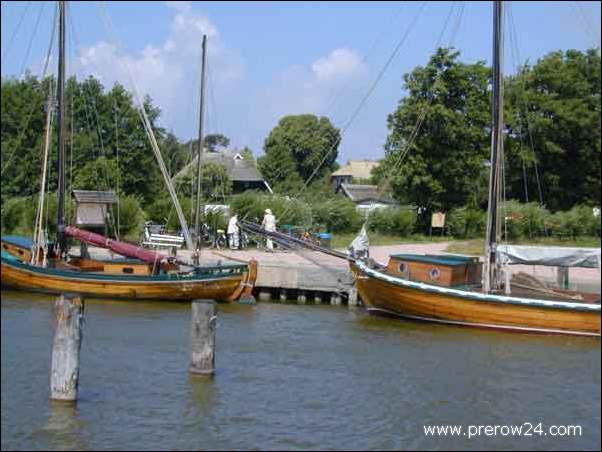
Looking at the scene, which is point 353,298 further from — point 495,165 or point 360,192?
point 360,192

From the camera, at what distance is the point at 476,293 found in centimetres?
2445

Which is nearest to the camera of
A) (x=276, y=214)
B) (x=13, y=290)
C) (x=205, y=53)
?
(x=13, y=290)

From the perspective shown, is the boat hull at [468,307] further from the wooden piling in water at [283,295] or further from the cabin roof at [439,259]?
the wooden piling in water at [283,295]

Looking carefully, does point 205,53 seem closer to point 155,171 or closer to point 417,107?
point 417,107

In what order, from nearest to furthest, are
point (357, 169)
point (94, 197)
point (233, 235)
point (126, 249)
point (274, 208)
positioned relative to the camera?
point (126, 249) → point (233, 235) → point (94, 197) → point (274, 208) → point (357, 169)

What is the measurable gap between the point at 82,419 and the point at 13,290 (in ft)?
50.4

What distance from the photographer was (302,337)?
2256 cm

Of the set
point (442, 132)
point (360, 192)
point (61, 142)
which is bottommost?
point (61, 142)

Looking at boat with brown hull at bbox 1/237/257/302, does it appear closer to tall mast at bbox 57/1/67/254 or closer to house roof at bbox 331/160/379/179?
tall mast at bbox 57/1/67/254

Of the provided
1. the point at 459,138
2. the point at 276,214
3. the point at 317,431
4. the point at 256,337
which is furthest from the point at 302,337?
the point at 459,138

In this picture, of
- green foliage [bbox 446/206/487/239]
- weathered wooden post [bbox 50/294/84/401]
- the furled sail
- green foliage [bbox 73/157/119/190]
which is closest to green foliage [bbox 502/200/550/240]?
green foliage [bbox 446/206/487/239]

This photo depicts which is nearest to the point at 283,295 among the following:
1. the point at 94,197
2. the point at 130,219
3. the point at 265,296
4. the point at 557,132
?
the point at 265,296

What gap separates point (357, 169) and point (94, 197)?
6786 cm

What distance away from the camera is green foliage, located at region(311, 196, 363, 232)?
45.4m
